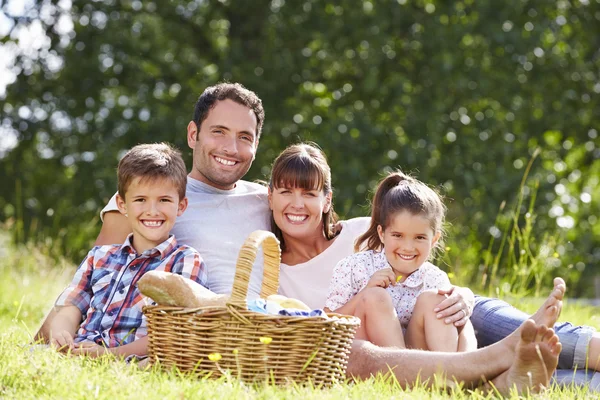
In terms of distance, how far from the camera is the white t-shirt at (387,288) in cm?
352

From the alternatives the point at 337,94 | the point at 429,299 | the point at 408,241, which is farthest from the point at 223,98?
the point at 337,94

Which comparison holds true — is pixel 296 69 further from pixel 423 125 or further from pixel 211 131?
pixel 211 131

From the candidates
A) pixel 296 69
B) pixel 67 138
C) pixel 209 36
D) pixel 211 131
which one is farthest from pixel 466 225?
pixel 211 131

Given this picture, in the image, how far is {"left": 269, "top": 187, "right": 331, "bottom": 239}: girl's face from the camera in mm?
3717

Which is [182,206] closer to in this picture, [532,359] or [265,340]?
[265,340]

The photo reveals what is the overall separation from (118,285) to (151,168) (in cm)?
51

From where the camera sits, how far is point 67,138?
30.1 ft

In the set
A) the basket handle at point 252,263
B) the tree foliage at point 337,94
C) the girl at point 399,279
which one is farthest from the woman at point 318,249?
the tree foliage at point 337,94

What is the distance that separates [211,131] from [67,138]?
5.68m

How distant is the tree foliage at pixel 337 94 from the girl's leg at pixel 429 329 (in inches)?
201

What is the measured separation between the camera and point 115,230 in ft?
12.3

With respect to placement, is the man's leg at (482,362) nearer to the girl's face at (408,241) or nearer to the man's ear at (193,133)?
the girl's face at (408,241)

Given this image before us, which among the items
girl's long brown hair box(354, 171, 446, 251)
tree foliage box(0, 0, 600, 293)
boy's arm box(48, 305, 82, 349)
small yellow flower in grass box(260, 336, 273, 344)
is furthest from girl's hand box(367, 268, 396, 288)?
tree foliage box(0, 0, 600, 293)

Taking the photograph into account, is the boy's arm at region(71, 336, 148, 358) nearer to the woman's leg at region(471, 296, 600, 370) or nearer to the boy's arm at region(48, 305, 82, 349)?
the boy's arm at region(48, 305, 82, 349)
